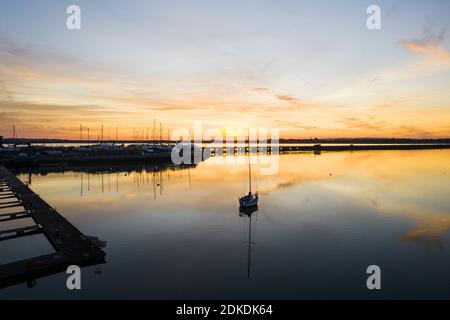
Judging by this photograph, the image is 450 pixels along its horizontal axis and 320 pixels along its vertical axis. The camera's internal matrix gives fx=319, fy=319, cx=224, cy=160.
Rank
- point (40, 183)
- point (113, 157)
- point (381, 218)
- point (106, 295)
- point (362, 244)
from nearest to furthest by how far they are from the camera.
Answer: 1. point (106, 295)
2. point (362, 244)
3. point (381, 218)
4. point (40, 183)
5. point (113, 157)

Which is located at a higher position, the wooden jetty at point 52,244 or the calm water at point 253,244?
the wooden jetty at point 52,244

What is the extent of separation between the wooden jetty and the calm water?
1.76ft

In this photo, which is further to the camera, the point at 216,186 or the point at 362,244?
the point at 216,186

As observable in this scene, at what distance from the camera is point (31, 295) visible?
17.2 m

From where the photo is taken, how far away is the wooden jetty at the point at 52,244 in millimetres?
18109

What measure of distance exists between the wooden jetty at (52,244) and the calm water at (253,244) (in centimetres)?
54

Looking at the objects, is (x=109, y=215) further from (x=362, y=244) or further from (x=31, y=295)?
(x=362, y=244)

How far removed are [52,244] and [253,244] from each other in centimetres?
1567

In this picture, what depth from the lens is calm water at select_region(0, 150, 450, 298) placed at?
19.4m

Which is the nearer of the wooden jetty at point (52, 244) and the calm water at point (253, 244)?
the wooden jetty at point (52, 244)

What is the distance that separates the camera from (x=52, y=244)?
23.2 m

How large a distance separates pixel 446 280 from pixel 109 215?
32.4 metres
